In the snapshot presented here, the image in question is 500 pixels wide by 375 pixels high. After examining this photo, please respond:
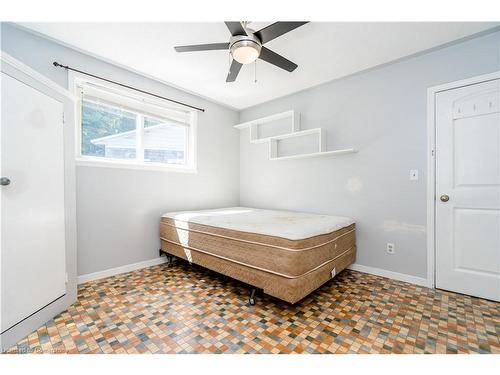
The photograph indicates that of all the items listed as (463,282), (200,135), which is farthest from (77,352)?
(463,282)

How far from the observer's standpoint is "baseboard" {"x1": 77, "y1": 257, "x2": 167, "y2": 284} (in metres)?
2.32

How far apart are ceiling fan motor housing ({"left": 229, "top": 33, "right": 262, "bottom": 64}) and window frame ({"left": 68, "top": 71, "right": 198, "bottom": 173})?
1648 millimetres

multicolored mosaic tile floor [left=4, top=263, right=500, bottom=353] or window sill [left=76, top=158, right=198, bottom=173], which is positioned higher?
window sill [left=76, top=158, right=198, bottom=173]

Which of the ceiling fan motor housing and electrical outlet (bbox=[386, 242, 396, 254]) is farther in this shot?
electrical outlet (bbox=[386, 242, 396, 254])

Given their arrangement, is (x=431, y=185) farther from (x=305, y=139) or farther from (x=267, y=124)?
(x=267, y=124)

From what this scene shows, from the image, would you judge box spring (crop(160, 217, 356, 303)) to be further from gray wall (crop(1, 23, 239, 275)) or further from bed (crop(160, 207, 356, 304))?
gray wall (crop(1, 23, 239, 275))

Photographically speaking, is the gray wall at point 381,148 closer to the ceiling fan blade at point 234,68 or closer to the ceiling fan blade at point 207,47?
the ceiling fan blade at point 234,68

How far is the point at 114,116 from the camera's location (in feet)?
8.77

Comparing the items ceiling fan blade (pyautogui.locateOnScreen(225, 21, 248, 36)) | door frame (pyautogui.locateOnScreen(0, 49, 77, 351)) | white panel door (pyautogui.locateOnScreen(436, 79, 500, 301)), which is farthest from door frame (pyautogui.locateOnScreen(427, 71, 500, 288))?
door frame (pyautogui.locateOnScreen(0, 49, 77, 351))

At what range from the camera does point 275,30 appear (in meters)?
1.55

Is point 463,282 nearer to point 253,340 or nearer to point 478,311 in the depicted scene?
point 478,311

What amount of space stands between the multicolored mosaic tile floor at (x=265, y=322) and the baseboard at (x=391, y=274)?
102 millimetres

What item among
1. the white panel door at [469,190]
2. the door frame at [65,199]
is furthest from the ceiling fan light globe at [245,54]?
the white panel door at [469,190]
